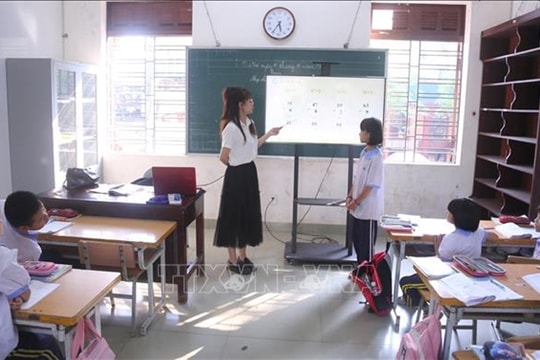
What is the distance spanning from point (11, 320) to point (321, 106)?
3.31 meters

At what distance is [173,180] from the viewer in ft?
10.9

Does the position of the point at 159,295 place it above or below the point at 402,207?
below

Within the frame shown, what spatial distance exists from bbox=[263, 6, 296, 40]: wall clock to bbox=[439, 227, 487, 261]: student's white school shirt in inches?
123

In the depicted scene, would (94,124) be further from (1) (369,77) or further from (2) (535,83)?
(2) (535,83)

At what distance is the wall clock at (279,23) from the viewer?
4.86 metres

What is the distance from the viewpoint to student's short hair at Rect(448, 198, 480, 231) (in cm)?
249

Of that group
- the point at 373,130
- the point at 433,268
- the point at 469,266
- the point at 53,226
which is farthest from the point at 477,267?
the point at 53,226

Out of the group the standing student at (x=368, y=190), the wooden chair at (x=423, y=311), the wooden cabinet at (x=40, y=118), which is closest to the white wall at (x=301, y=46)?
the wooden cabinet at (x=40, y=118)

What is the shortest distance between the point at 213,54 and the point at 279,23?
794mm

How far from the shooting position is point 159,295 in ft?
11.5

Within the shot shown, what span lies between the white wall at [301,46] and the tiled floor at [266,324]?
1.44 m

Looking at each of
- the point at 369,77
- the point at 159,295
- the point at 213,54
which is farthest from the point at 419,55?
the point at 159,295

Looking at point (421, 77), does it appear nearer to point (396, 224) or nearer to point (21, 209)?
point (396, 224)

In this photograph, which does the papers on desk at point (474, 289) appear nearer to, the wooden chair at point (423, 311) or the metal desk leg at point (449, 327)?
the metal desk leg at point (449, 327)
